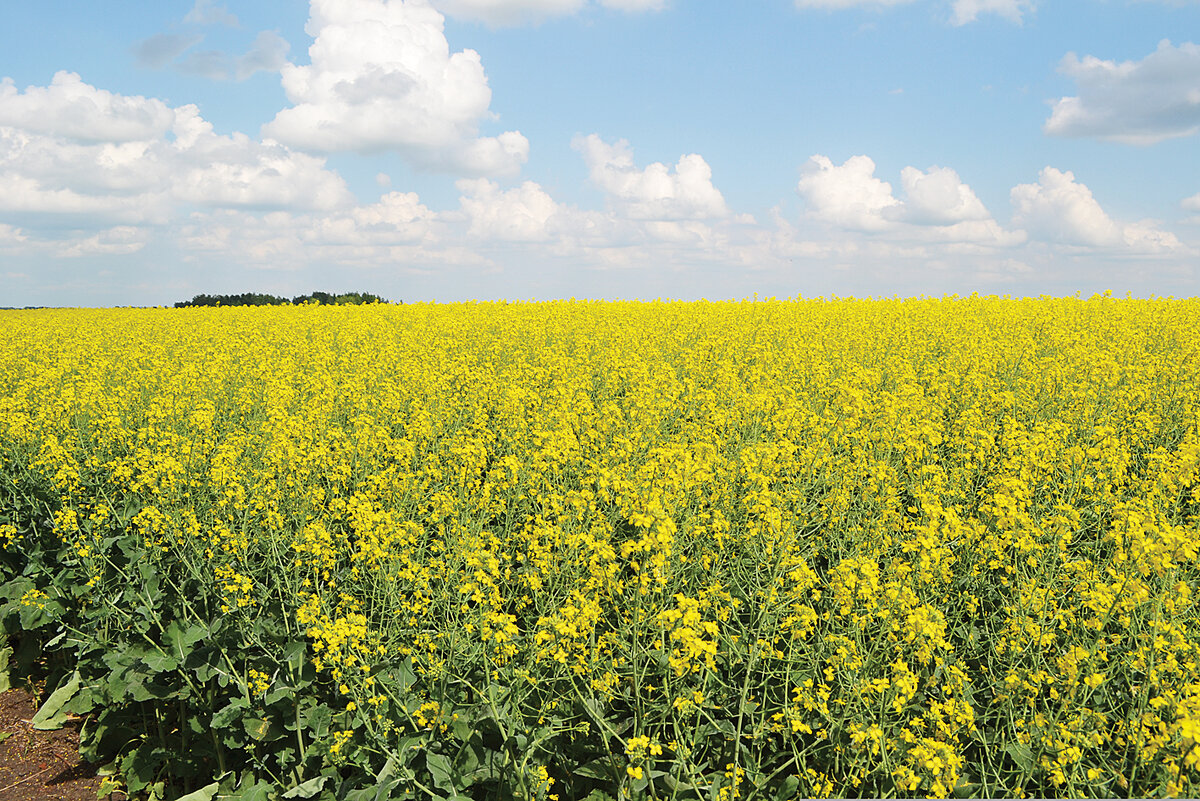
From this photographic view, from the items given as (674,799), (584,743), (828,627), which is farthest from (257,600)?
(828,627)

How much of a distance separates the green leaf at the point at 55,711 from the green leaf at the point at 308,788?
2872 mm

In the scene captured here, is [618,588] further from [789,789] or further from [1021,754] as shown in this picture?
[1021,754]

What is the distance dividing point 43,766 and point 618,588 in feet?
15.1

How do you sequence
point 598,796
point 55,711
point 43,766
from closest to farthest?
point 598,796
point 43,766
point 55,711

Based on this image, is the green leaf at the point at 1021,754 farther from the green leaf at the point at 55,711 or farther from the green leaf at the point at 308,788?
the green leaf at the point at 55,711

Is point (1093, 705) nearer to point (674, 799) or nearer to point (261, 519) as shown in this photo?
point (674, 799)

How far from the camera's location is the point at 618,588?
320 cm

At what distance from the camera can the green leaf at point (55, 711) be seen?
5461 mm

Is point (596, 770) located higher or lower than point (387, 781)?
higher

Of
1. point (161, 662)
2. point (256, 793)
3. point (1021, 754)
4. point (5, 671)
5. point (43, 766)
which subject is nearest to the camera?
point (1021, 754)

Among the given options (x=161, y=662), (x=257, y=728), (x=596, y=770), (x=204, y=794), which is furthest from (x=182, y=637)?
(x=596, y=770)

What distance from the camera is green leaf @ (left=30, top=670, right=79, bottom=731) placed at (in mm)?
5461

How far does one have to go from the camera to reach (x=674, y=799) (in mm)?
2904

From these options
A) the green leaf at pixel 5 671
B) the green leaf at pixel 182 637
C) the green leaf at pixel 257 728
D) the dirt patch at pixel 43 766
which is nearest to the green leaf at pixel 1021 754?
the green leaf at pixel 257 728
